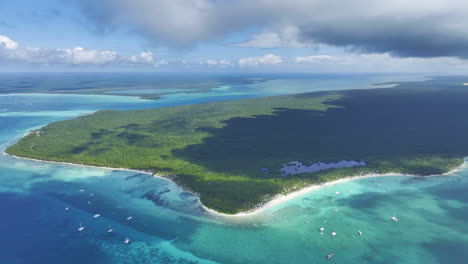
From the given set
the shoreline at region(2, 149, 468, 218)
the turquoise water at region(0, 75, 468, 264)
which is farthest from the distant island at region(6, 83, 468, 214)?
the turquoise water at region(0, 75, 468, 264)

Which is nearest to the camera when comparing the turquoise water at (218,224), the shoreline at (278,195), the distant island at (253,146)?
the turquoise water at (218,224)

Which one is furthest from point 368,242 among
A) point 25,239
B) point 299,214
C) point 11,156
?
point 11,156

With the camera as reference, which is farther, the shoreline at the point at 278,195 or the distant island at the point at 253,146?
the distant island at the point at 253,146

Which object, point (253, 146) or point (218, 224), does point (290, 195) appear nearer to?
point (218, 224)

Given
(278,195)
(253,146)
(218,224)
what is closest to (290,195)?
Result: (278,195)

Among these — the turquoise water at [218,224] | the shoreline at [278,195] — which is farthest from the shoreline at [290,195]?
the turquoise water at [218,224]

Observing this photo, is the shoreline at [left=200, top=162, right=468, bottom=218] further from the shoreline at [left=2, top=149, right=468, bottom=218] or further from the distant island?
the distant island

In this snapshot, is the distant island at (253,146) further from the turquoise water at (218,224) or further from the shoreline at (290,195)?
the turquoise water at (218,224)
